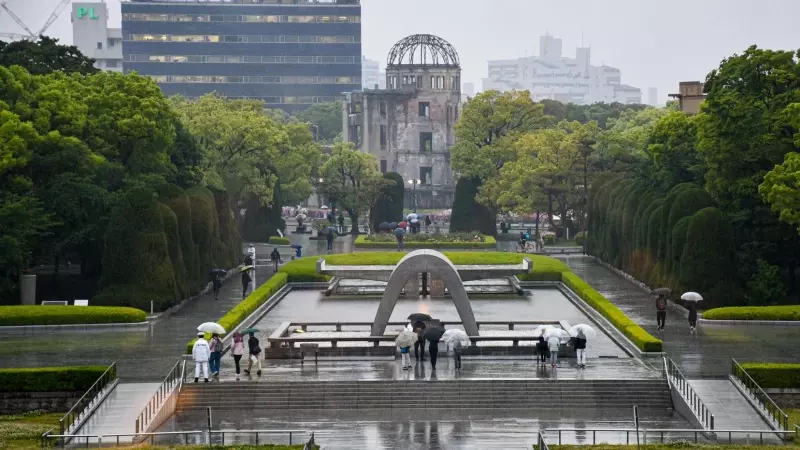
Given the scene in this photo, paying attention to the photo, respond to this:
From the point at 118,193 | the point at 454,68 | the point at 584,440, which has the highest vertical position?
the point at 454,68

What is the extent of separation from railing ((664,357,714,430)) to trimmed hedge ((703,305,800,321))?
1093 cm

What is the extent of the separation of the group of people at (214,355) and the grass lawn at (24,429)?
4.16 m

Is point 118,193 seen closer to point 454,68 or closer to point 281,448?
point 281,448

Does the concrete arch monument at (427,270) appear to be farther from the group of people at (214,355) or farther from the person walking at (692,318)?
the person walking at (692,318)

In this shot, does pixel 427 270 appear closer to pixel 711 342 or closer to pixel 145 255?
pixel 711 342

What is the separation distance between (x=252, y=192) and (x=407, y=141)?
36.2m

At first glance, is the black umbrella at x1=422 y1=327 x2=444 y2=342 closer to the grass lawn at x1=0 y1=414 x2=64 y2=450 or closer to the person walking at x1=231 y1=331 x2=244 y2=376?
the person walking at x1=231 y1=331 x2=244 y2=376

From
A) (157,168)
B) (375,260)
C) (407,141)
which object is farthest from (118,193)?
(407,141)

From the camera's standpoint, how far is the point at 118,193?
63.4m

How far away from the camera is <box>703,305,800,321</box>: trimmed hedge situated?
54438 mm

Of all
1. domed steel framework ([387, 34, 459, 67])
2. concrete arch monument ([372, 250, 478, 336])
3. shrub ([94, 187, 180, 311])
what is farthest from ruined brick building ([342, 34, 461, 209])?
concrete arch monument ([372, 250, 478, 336])

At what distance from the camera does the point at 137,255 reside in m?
59.0

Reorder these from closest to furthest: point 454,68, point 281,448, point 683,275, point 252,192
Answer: point 281,448 → point 683,275 → point 252,192 → point 454,68


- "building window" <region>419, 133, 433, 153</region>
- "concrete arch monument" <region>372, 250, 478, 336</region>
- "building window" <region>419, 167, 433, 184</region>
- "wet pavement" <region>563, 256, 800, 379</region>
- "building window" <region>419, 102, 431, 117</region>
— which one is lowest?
"wet pavement" <region>563, 256, 800, 379</region>
